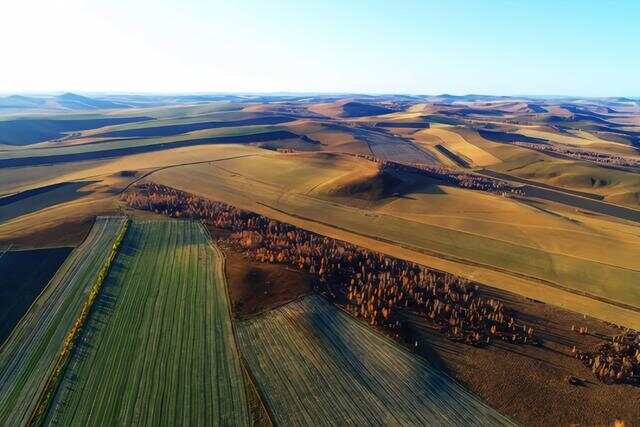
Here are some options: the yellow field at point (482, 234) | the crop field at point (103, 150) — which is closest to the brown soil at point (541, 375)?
the yellow field at point (482, 234)

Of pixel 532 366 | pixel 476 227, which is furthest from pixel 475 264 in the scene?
pixel 532 366

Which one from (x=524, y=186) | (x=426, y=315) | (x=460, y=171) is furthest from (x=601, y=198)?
(x=426, y=315)

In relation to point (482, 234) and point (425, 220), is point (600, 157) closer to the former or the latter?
point (425, 220)

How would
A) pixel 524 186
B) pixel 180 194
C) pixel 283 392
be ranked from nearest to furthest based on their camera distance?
pixel 283 392, pixel 180 194, pixel 524 186

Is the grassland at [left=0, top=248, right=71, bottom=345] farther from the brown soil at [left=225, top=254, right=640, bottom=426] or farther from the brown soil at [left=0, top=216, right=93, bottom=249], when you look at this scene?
the brown soil at [left=225, top=254, right=640, bottom=426]

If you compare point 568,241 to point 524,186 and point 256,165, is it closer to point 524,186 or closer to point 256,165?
point 524,186
